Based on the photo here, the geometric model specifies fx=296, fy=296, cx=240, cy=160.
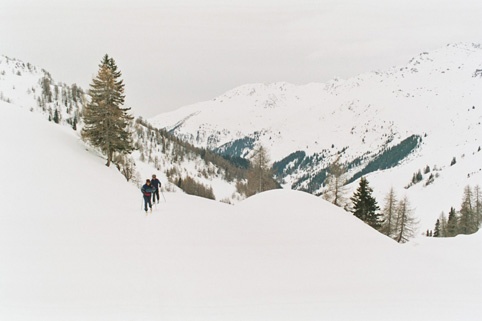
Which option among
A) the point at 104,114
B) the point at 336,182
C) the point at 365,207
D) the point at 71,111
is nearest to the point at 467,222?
the point at 365,207

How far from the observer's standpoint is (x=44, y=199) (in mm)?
15883

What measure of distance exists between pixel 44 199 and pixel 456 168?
234781mm

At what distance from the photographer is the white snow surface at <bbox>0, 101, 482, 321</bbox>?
311 inches

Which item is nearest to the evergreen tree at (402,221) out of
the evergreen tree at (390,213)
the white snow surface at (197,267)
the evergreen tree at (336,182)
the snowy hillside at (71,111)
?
the evergreen tree at (390,213)

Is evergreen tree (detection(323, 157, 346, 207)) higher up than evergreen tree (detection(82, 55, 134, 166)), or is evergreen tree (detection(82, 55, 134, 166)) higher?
evergreen tree (detection(82, 55, 134, 166))

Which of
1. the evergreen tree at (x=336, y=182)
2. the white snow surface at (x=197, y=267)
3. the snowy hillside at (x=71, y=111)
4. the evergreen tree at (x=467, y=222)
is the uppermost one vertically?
the snowy hillside at (x=71, y=111)

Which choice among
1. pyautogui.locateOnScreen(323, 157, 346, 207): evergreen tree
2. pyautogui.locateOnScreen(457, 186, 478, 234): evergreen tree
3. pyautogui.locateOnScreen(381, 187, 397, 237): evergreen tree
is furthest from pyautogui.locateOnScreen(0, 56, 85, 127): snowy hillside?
pyautogui.locateOnScreen(457, 186, 478, 234): evergreen tree

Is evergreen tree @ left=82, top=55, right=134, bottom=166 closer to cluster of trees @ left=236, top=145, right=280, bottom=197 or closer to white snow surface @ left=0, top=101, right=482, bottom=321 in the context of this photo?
white snow surface @ left=0, top=101, right=482, bottom=321

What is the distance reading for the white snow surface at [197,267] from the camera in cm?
790

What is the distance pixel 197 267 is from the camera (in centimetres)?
997

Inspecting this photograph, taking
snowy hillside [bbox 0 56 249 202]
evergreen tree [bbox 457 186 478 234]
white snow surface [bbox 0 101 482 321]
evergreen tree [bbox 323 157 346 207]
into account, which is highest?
snowy hillside [bbox 0 56 249 202]

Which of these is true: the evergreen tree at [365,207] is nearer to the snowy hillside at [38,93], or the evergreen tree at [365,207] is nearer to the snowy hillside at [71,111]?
the snowy hillside at [71,111]

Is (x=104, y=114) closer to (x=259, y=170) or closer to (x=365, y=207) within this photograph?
(x=259, y=170)

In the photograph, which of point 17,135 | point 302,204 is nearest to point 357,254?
point 302,204
